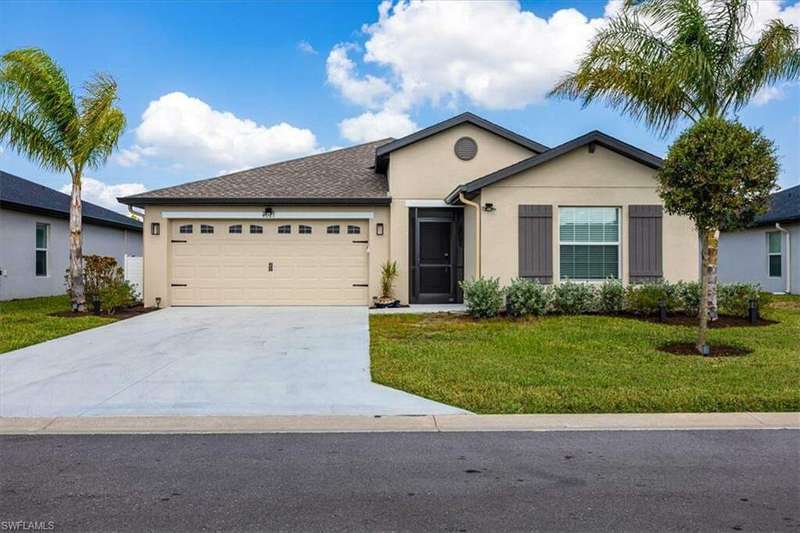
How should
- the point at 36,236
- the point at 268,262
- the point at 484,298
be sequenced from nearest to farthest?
the point at 484,298 < the point at 268,262 < the point at 36,236

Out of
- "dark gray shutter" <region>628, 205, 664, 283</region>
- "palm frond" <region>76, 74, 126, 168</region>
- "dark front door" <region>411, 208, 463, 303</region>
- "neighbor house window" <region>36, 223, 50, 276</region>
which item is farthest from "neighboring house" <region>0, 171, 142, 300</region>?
"dark gray shutter" <region>628, 205, 664, 283</region>

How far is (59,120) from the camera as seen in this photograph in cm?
1373

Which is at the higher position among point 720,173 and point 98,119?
point 98,119

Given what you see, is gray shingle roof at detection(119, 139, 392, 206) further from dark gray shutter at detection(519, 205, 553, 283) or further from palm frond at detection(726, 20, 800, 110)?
palm frond at detection(726, 20, 800, 110)

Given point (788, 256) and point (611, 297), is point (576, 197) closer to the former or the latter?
point (611, 297)

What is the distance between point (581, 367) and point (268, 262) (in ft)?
32.3

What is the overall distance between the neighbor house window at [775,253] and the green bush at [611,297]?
36.2ft

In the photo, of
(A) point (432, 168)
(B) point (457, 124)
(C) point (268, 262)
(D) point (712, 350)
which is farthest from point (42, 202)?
(D) point (712, 350)

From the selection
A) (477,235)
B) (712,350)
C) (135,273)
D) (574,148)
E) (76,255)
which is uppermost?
(574,148)

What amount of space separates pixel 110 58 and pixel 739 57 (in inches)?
549

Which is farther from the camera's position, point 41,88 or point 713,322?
point 41,88

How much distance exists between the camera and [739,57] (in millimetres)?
11414

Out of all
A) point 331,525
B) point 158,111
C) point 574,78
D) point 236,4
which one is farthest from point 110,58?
point 331,525

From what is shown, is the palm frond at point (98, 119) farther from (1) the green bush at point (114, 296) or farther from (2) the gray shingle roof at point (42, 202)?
(2) the gray shingle roof at point (42, 202)
